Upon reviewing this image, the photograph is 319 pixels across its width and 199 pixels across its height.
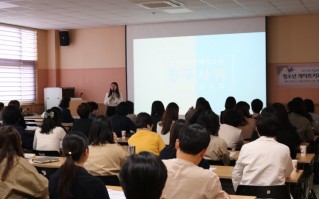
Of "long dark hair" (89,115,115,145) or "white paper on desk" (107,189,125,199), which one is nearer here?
"white paper on desk" (107,189,125,199)

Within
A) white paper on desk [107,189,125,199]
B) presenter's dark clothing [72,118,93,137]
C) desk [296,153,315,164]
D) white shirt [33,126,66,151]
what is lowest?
desk [296,153,315,164]

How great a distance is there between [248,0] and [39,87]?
6.47m

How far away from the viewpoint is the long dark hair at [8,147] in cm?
266

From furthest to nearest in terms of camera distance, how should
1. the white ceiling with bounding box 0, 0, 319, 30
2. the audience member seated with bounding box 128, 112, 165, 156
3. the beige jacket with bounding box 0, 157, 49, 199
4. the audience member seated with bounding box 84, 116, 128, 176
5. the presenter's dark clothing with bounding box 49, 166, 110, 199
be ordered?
the white ceiling with bounding box 0, 0, 319, 30, the audience member seated with bounding box 128, 112, 165, 156, the audience member seated with bounding box 84, 116, 128, 176, the beige jacket with bounding box 0, 157, 49, 199, the presenter's dark clothing with bounding box 49, 166, 110, 199

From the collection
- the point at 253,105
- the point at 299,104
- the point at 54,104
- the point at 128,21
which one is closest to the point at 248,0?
the point at 253,105

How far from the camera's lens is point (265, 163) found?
339cm

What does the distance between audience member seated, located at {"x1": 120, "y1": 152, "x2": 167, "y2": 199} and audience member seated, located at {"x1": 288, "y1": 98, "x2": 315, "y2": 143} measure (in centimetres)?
460

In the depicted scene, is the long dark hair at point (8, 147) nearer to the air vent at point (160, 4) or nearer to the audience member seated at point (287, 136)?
the audience member seated at point (287, 136)

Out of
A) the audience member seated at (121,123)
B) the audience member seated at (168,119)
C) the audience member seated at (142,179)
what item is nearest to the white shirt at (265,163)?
the audience member seated at (142,179)

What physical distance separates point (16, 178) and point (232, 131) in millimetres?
3199

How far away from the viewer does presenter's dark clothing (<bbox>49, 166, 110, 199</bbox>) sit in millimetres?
2469

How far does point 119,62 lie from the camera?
36.5ft

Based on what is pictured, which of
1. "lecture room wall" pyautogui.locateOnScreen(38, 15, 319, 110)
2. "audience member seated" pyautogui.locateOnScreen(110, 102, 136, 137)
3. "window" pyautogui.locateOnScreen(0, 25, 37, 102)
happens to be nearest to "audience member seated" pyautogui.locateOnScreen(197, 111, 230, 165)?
"audience member seated" pyautogui.locateOnScreen(110, 102, 136, 137)

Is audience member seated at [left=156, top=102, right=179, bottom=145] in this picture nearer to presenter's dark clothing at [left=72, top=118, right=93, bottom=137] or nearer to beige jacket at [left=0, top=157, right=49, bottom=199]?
presenter's dark clothing at [left=72, top=118, right=93, bottom=137]
